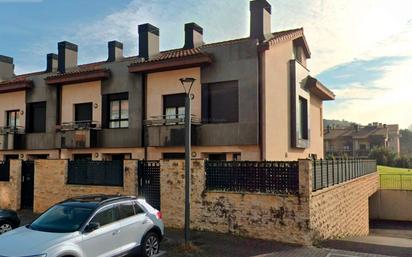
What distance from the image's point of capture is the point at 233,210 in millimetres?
11562

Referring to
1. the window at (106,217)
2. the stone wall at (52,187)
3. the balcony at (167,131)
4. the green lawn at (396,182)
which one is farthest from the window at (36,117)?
the green lawn at (396,182)

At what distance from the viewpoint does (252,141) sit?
16031 mm

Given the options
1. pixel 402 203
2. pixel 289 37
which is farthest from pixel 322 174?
pixel 402 203

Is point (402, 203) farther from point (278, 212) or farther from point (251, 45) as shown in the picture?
point (278, 212)

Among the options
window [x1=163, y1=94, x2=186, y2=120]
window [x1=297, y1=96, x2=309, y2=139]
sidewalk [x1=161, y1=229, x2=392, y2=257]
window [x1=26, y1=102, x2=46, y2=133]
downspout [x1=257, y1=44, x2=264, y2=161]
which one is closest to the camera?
sidewalk [x1=161, y1=229, x2=392, y2=257]

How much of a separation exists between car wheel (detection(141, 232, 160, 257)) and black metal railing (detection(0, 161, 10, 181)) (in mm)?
11268

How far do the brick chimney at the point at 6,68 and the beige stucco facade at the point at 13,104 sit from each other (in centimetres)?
263

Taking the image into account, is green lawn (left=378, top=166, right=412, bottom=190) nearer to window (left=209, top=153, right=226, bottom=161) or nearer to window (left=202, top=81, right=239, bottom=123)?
window (left=209, top=153, right=226, bottom=161)

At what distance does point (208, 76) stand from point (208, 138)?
9.33ft

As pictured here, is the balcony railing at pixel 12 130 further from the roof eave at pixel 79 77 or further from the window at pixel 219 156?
the window at pixel 219 156

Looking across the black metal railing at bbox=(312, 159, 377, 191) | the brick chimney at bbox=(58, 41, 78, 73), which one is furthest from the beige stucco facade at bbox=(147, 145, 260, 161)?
the brick chimney at bbox=(58, 41, 78, 73)

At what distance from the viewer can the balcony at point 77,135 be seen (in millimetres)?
19891

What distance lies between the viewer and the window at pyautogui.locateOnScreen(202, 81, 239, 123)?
16875 millimetres

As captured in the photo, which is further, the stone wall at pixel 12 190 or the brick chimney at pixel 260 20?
the brick chimney at pixel 260 20
